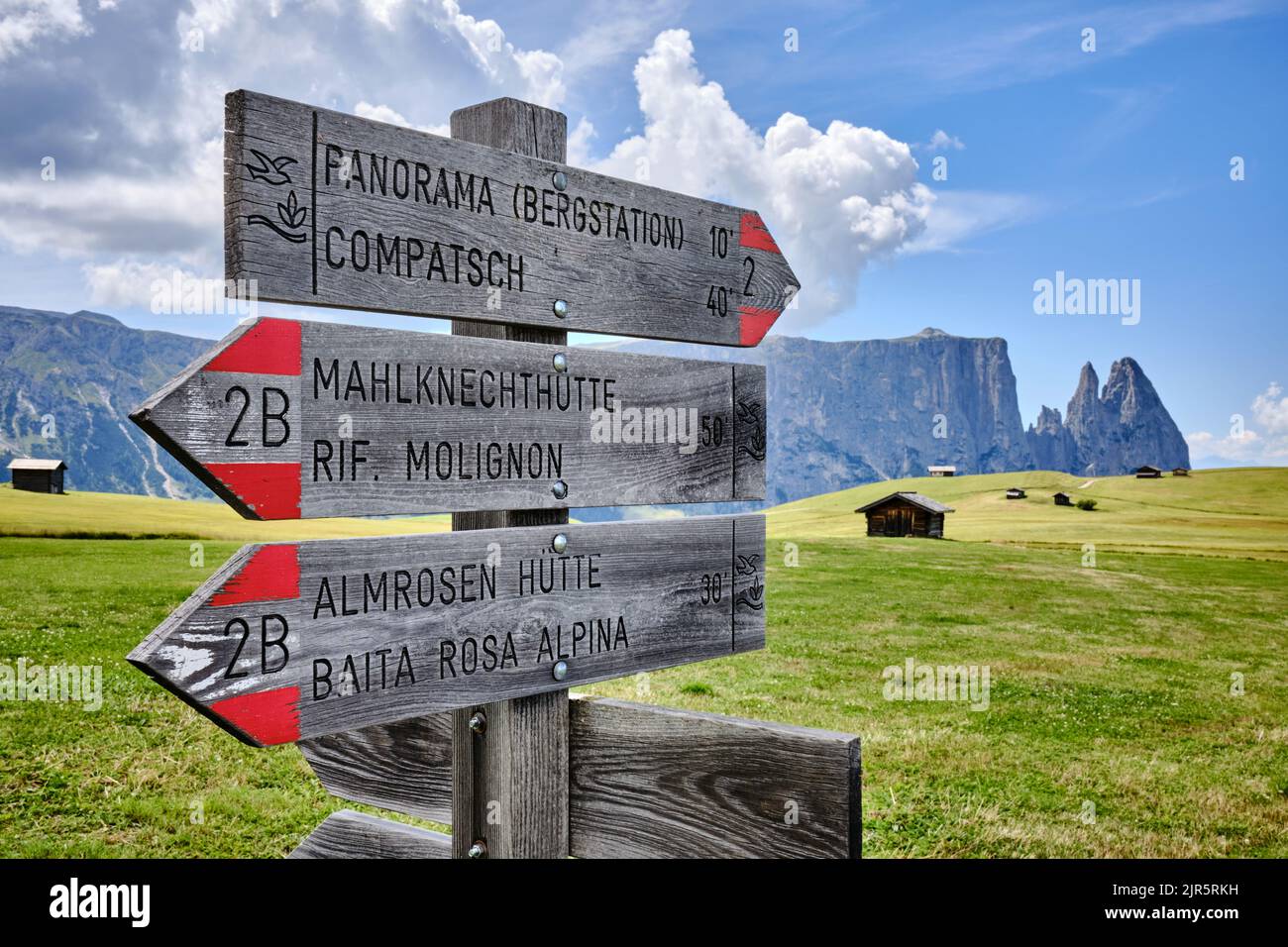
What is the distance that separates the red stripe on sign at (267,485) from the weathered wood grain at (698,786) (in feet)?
3.94

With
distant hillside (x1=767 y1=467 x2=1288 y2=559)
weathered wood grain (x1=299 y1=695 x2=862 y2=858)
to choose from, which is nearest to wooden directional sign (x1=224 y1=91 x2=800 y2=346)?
weathered wood grain (x1=299 y1=695 x2=862 y2=858)

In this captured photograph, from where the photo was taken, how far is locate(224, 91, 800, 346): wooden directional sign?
7.55ft

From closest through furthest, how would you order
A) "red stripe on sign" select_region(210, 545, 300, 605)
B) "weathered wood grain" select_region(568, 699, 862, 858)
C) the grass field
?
"red stripe on sign" select_region(210, 545, 300, 605) < "weathered wood grain" select_region(568, 699, 862, 858) < the grass field

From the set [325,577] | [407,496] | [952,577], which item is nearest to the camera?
[325,577]

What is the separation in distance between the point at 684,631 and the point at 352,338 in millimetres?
1552

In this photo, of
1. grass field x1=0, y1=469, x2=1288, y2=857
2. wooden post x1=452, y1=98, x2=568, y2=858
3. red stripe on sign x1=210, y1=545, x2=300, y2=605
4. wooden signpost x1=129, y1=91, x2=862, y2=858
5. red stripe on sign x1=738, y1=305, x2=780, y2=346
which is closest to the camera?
red stripe on sign x1=210, y1=545, x2=300, y2=605

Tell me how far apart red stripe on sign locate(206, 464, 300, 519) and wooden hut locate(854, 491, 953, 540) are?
191 feet

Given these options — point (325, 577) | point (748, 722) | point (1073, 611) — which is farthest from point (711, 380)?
point (1073, 611)

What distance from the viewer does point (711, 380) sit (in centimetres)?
339

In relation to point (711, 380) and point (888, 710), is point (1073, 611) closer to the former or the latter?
point (888, 710)

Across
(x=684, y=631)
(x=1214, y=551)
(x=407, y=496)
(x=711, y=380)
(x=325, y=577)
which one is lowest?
(x=1214, y=551)

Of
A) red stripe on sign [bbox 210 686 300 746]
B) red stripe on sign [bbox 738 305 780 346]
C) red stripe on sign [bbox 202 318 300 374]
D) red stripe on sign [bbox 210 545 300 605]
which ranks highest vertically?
red stripe on sign [bbox 738 305 780 346]

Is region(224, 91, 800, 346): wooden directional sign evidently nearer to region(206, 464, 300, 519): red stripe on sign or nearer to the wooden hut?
region(206, 464, 300, 519): red stripe on sign

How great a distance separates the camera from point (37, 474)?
66062 millimetres
